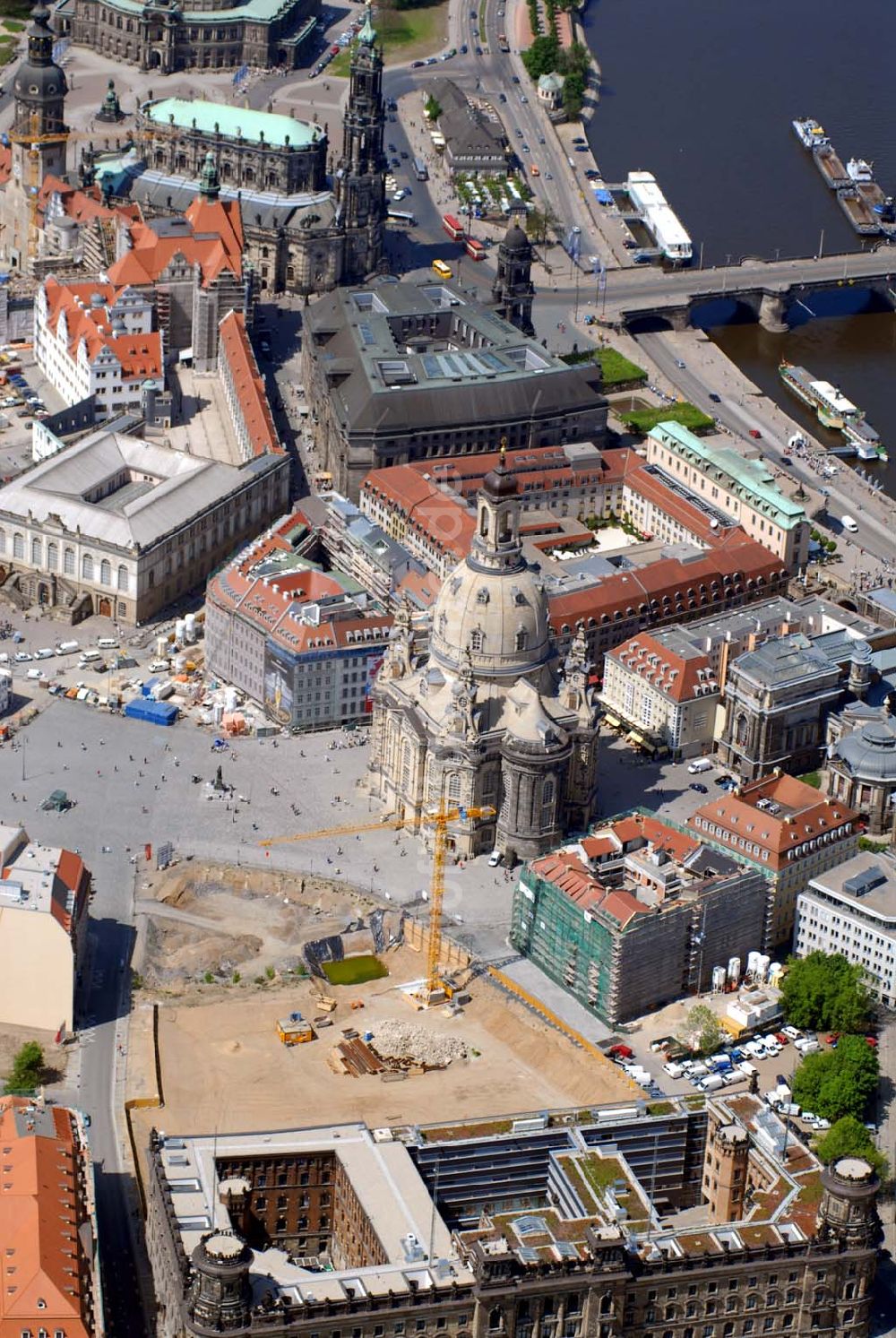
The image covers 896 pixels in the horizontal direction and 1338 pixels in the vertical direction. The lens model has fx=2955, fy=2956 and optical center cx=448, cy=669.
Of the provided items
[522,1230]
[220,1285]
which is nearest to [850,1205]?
[522,1230]

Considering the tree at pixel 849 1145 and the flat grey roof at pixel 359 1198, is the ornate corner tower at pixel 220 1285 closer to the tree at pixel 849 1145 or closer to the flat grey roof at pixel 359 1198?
the flat grey roof at pixel 359 1198

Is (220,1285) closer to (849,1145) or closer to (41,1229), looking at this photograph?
(41,1229)

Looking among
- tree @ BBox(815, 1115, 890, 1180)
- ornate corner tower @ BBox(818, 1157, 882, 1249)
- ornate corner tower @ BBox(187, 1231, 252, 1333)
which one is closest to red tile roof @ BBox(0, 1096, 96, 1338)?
ornate corner tower @ BBox(187, 1231, 252, 1333)

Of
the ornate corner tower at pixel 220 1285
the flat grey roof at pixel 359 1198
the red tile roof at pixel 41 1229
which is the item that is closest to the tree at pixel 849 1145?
the flat grey roof at pixel 359 1198

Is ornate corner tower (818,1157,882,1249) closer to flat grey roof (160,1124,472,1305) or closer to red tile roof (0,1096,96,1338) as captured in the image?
flat grey roof (160,1124,472,1305)

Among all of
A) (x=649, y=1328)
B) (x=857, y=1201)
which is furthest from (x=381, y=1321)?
(x=857, y=1201)
